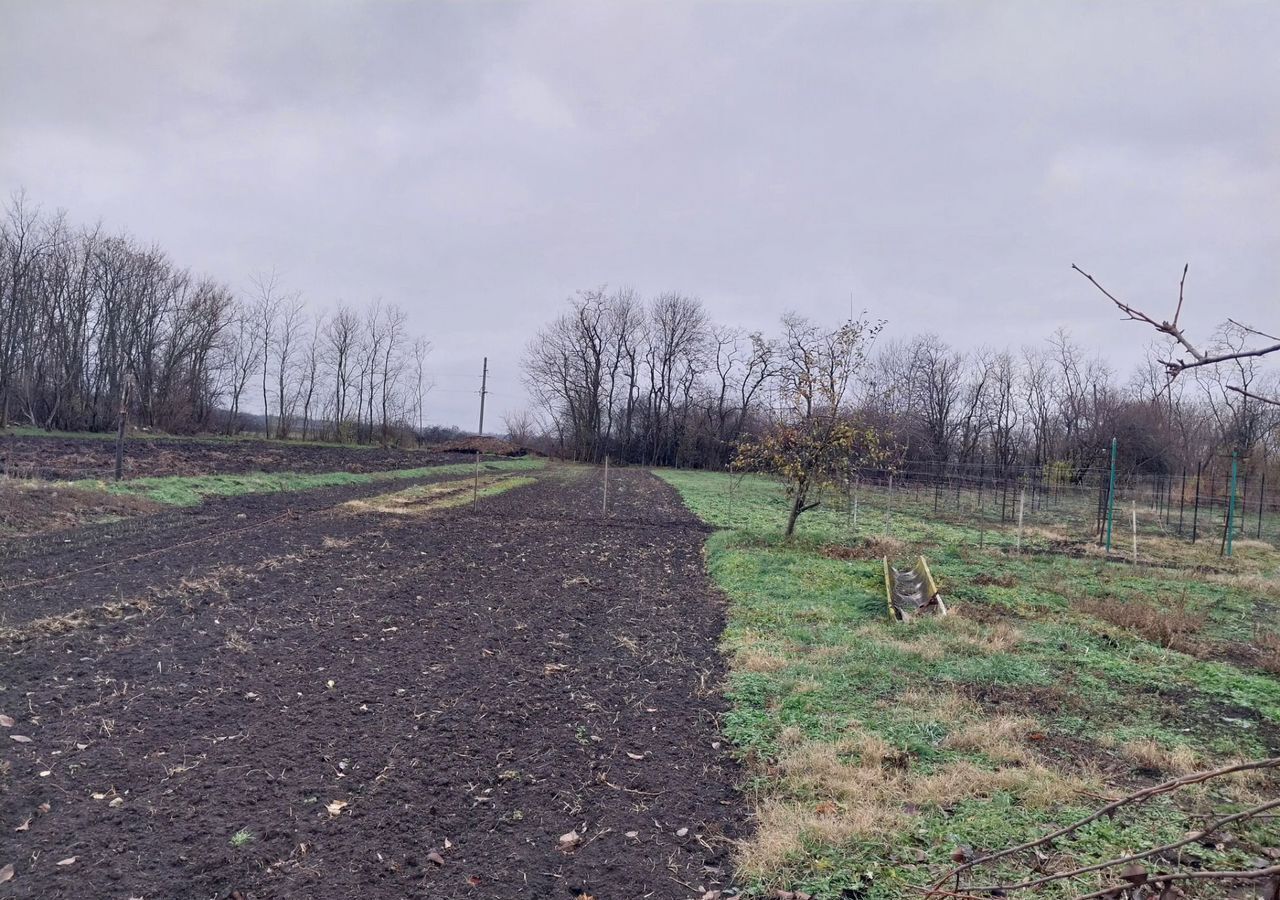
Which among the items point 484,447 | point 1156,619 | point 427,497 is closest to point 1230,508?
point 1156,619

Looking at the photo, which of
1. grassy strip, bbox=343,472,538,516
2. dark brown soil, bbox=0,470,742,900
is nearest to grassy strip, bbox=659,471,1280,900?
dark brown soil, bbox=0,470,742,900

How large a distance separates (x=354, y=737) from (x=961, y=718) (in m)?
4.32

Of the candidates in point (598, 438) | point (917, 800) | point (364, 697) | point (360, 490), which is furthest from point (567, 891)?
point (598, 438)

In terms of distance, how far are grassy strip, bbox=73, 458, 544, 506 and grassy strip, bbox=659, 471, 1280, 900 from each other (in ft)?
46.6

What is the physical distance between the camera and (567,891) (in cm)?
354

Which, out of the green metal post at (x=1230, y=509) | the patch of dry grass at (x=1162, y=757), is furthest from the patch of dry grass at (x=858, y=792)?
the green metal post at (x=1230, y=509)

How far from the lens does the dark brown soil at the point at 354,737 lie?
366 centimetres

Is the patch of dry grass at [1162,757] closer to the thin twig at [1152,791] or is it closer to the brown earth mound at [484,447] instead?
the thin twig at [1152,791]

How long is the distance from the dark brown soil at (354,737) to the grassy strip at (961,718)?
435mm

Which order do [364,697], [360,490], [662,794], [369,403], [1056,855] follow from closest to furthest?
[1056,855] → [662,794] → [364,697] → [360,490] → [369,403]

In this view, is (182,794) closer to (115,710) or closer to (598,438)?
(115,710)

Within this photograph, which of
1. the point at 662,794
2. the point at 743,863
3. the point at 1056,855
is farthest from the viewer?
the point at 662,794

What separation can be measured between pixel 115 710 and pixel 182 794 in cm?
157

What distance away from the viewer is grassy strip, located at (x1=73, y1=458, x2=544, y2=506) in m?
17.0
